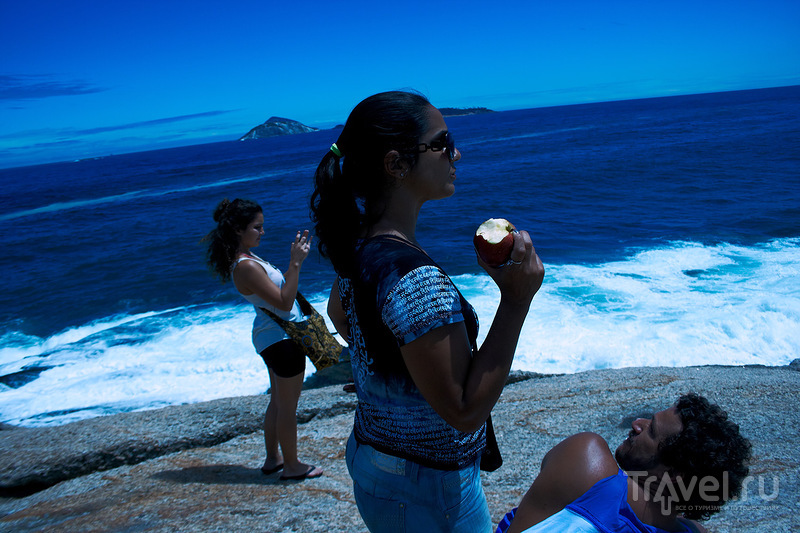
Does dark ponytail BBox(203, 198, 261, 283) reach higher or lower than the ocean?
higher

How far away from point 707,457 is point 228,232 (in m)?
3.28

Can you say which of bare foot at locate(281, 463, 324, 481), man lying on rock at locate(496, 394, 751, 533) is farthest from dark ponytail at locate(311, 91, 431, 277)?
bare foot at locate(281, 463, 324, 481)

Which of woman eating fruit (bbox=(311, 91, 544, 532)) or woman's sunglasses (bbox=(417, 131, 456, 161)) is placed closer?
woman eating fruit (bbox=(311, 91, 544, 532))

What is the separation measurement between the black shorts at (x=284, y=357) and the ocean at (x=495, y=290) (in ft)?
7.71

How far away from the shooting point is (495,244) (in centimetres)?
142

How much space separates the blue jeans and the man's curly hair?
1.03m

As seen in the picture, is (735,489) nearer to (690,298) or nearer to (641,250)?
(690,298)

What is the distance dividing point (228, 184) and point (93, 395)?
137 feet

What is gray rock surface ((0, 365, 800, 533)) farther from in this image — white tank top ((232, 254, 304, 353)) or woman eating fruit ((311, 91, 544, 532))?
woman eating fruit ((311, 91, 544, 532))

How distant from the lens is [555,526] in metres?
1.98

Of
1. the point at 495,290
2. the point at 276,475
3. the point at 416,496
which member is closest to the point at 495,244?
the point at 416,496

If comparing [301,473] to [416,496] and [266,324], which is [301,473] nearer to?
[266,324]

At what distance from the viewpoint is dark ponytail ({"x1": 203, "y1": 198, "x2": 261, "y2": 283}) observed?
13.5 feet

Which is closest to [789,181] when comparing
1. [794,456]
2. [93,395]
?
[794,456]
